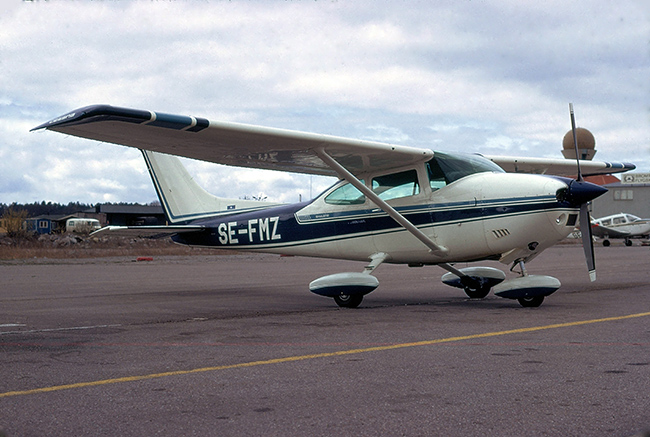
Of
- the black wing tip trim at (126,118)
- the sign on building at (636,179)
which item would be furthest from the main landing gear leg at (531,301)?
the sign on building at (636,179)

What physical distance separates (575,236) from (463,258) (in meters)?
52.7

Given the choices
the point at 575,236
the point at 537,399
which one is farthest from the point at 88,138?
the point at 575,236

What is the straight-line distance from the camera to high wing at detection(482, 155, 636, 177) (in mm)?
12867

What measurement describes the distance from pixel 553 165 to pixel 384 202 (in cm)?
509

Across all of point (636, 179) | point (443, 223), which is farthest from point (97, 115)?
point (636, 179)

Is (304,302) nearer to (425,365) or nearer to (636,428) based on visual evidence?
(425,365)

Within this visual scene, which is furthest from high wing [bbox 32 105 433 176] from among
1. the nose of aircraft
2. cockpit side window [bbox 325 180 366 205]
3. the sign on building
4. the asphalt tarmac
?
the sign on building

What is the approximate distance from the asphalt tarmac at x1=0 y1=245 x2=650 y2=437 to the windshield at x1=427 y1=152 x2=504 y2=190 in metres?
1.95

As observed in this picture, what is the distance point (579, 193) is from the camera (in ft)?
29.3

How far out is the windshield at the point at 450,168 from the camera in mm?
Answer: 10188

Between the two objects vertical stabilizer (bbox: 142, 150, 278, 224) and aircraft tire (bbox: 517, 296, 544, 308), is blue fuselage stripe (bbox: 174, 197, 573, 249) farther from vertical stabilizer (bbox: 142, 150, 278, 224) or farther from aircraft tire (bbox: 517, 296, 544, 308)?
aircraft tire (bbox: 517, 296, 544, 308)

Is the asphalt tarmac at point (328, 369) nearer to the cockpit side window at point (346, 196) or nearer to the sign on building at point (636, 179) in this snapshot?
the cockpit side window at point (346, 196)

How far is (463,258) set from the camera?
1007 cm

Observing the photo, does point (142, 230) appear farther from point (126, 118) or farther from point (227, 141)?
point (126, 118)
